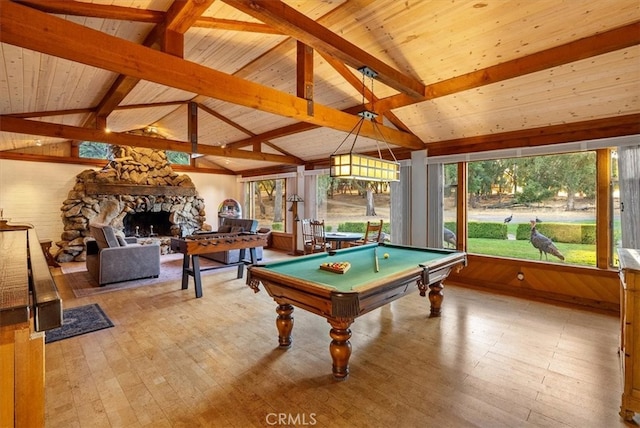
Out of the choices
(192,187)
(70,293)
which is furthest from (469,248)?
→ (192,187)

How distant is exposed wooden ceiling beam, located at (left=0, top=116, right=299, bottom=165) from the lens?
450cm

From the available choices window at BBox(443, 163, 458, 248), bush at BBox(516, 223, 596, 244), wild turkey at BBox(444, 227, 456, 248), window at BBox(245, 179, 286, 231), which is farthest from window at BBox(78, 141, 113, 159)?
bush at BBox(516, 223, 596, 244)

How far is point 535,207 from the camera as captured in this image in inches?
211

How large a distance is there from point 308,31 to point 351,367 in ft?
9.36

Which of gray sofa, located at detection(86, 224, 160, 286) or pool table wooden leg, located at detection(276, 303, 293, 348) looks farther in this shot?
gray sofa, located at detection(86, 224, 160, 286)

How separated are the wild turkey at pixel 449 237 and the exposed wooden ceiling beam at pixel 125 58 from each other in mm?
3605

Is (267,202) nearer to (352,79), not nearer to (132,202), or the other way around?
(132,202)

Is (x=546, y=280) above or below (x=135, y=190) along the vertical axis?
below

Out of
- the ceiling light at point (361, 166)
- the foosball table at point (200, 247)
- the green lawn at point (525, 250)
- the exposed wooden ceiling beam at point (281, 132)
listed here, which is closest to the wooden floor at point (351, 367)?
the foosball table at point (200, 247)

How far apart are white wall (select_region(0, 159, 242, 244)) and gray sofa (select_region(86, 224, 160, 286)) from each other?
316 cm

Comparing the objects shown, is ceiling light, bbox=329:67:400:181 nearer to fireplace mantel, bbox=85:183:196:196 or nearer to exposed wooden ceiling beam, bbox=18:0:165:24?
exposed wooden ceiling beam, bbox=18:0:165:24

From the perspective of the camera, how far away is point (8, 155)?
7113mm

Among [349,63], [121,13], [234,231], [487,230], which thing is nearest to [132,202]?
[234,231]

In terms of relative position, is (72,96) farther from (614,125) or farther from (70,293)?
(614,125)
